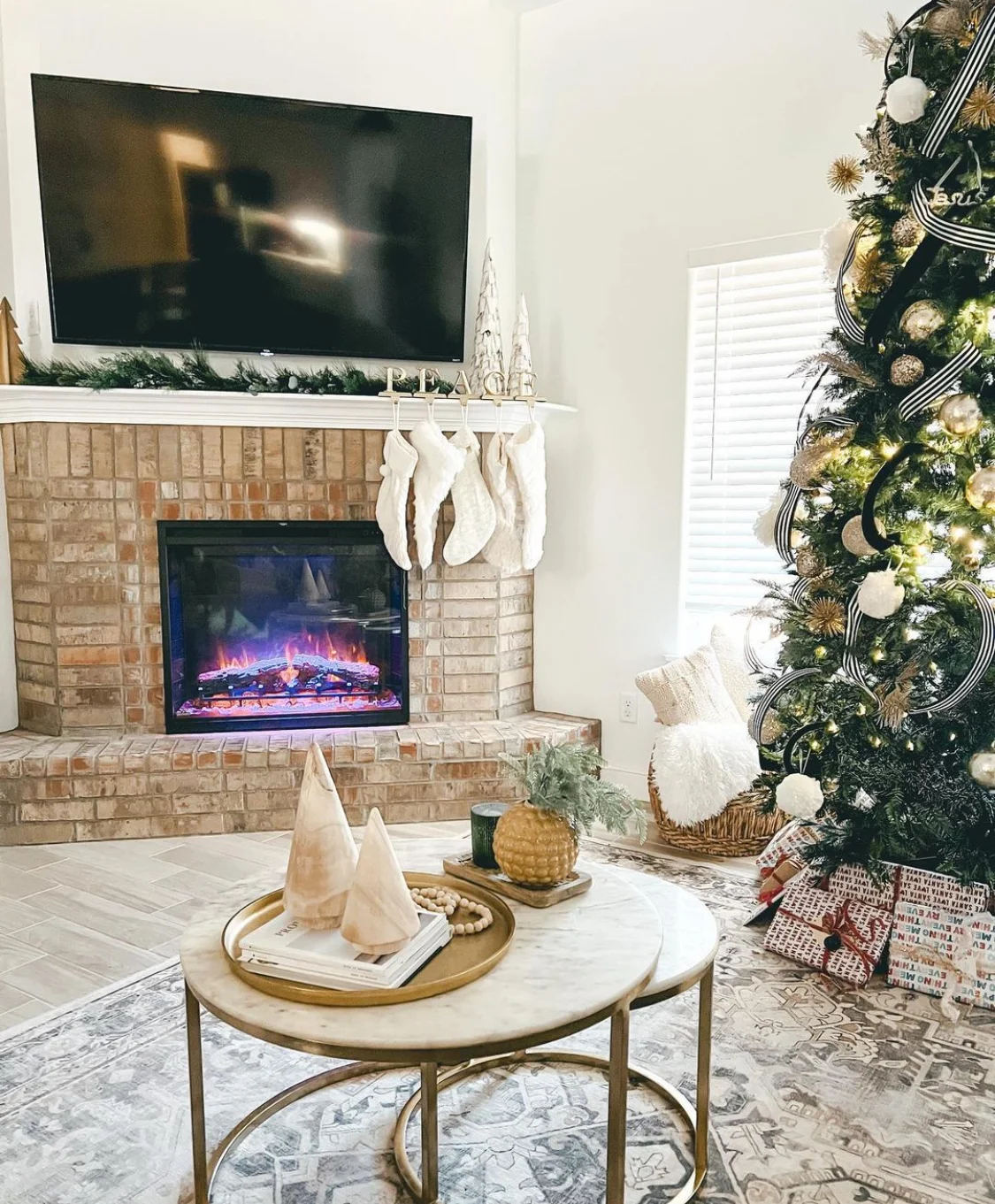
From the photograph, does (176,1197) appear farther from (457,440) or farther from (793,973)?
(457,440)

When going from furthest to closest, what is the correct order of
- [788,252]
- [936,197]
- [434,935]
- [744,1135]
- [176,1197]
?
[788,252], [936,197], [744,1135], [176,1197], [434,935]

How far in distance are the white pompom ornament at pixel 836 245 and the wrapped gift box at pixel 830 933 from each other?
1.59 metres

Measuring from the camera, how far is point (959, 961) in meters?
2.37

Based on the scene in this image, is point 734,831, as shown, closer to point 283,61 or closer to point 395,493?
point 395,493

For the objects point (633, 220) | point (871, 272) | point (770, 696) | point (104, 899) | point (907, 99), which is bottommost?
point (104, 899)

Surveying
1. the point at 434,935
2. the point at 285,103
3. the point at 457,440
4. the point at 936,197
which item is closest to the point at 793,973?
the point at 434,935

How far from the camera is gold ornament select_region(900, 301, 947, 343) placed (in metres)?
2.27

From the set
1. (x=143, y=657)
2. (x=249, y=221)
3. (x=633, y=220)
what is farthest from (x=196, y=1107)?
(x=633, y=220)

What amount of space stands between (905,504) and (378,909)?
5.30 ft

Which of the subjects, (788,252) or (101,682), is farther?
(101,682)

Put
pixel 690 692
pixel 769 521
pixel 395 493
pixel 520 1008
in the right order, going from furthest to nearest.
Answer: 1. pixel 395 493
2. pixel 690 692
3. pixel 769 521
4. pixel 520 1008

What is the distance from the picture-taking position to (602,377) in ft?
12.8

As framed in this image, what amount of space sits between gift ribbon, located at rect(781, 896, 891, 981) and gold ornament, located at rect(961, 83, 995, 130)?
1.86 metres

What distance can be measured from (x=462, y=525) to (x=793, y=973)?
77.5 inches
